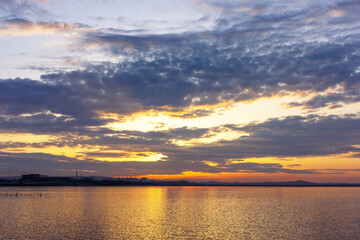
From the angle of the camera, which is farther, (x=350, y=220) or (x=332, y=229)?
(x=350, y=220)

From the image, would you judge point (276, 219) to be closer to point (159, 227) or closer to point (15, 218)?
point (159, 227)

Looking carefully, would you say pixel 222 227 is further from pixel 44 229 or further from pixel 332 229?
pixel 44 229

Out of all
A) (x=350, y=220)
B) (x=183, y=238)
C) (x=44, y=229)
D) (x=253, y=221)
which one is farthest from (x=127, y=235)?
(x=350, y=220)

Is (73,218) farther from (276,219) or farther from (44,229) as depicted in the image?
(276,219)

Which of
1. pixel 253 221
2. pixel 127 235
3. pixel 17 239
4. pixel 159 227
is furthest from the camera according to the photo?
pixel 253 221

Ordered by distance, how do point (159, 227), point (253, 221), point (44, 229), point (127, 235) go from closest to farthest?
point (127, 235), point (44, 229), point (159, 227), point (253, 221)

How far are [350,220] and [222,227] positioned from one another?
107 ft

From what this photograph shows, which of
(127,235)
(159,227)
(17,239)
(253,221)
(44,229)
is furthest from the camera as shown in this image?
(253,221)

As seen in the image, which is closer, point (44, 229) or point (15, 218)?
point (44, 229)

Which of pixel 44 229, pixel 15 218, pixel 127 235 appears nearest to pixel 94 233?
pixel 127 235

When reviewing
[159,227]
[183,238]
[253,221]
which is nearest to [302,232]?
[253,221]

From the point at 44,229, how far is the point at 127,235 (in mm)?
16571

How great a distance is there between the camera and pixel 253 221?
75.8 meters

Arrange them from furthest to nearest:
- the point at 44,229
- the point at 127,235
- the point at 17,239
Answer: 1. the point at 44,229
2. the point at 127,235
3. the point at 17,239
